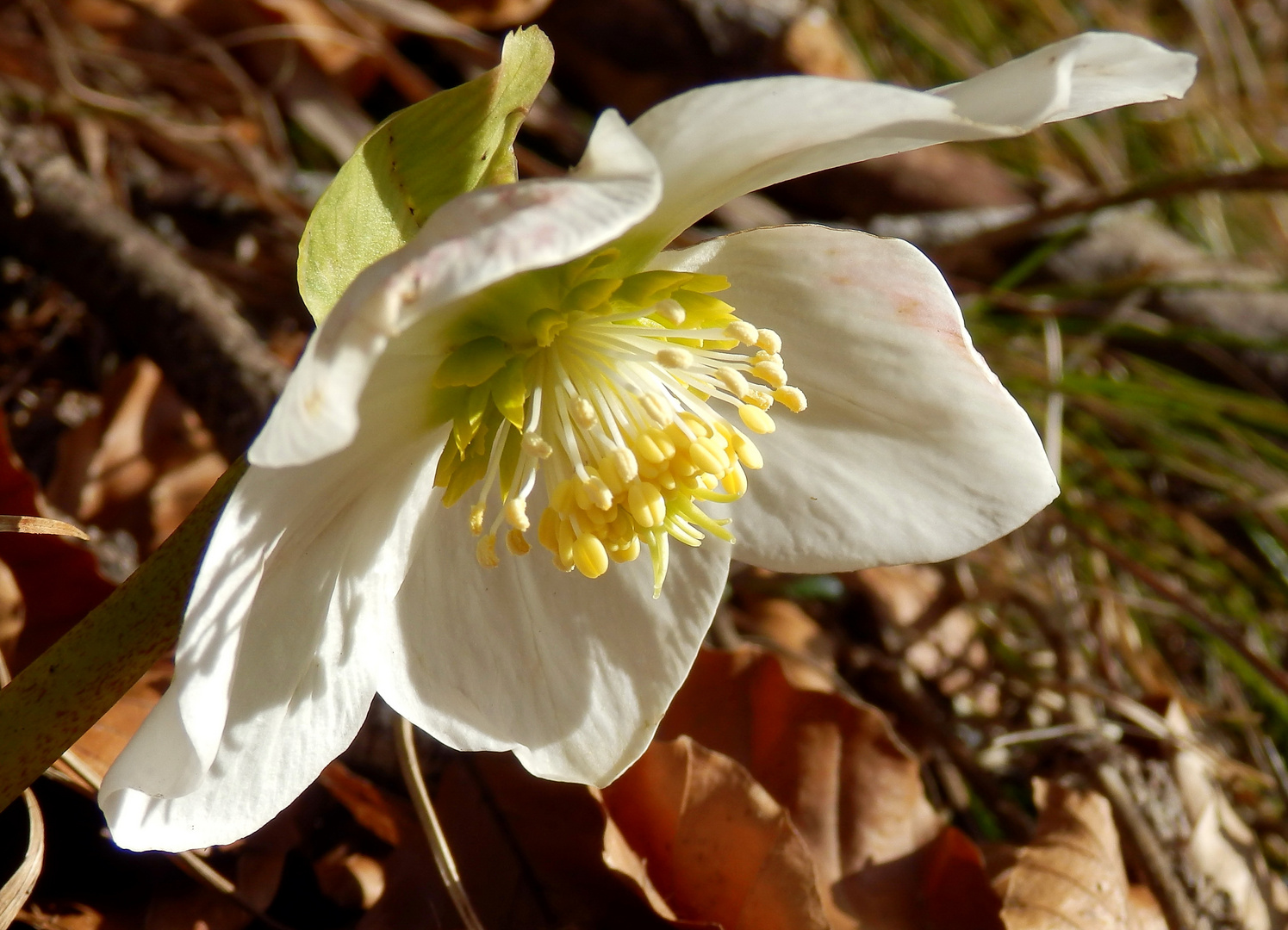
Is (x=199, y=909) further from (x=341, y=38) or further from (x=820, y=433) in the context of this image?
(x=341, y=38)

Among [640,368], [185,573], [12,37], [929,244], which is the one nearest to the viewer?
[185,573]

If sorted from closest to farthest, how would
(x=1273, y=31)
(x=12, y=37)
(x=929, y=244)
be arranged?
(x=12, y=37)
(x=929, y=244)
(x=1273, y=31)

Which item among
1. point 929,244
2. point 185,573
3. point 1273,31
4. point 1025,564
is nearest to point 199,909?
point 185,573

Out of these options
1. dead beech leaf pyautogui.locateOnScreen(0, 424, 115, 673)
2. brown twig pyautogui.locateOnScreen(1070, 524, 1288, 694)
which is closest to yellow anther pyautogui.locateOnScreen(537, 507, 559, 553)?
dead beech leaf pyautogui.locateOnScreen(0, 424, 115, 673)

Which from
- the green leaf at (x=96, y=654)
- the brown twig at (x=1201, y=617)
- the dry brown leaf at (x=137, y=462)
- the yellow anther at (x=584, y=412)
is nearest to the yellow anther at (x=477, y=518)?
the yellow anther at (x=584, y=412)

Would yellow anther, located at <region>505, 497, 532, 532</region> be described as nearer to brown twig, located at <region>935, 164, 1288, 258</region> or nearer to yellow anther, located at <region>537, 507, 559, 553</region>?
yellow anther, located at <region>537, 507, 559, 553</region>
